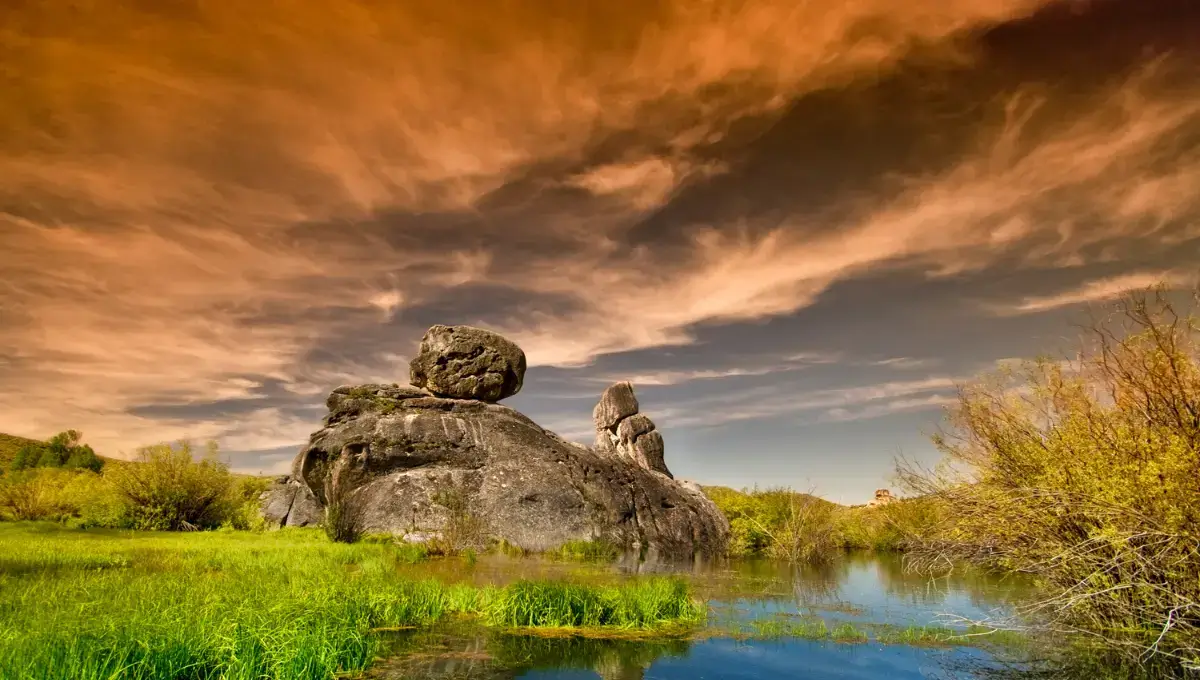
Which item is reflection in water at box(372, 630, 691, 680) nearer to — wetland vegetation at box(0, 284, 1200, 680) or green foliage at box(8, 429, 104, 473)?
wetland vegetation at box(0, 284, 1200, 680)

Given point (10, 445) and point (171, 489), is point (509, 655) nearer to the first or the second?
point (171, 489)

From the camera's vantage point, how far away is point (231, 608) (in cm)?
1248

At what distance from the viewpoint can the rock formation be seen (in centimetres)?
3756

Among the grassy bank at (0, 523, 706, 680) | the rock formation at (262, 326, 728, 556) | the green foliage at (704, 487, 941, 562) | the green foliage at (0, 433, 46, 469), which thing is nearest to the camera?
the grassy bank at (0, 523, 706, 680)

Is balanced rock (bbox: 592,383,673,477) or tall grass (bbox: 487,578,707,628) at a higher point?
balanced rock (bbox: 592,383,673,477)

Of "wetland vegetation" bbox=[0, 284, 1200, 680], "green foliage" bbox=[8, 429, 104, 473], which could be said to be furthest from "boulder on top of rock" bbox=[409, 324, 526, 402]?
"green foliage" bbox=[8, 429, 104, 473]

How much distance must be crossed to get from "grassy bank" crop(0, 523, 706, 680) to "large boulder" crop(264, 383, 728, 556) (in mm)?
11398

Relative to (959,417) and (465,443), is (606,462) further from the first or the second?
(959,417)

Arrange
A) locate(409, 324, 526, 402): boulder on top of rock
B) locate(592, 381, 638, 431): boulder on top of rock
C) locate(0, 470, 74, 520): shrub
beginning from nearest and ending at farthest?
1. locate(0, 470, 74, 520): shrub
2. locate(409, 324, 526, 402): boulder on top of rock
3. locate(592, 381, 638, 431): boulder on top of rock

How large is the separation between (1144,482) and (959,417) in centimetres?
549

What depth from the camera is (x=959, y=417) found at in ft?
58.9

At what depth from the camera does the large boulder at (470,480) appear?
37.3 meters

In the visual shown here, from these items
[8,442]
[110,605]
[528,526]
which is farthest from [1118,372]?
[8,442]

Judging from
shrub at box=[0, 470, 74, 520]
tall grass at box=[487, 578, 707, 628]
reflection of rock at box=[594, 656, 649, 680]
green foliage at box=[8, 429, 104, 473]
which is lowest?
reflection of rock at box=[594, 656, 649, 680]
